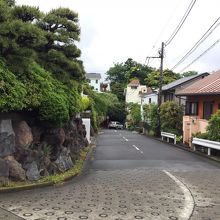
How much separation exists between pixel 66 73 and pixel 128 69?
89.1 meters

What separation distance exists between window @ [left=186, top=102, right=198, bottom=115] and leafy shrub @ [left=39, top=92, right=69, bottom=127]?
2012 centimetres

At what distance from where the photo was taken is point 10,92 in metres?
10.0

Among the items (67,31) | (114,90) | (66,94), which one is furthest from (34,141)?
(114,90)

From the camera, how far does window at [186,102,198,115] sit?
3104 cm

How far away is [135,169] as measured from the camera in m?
15.0

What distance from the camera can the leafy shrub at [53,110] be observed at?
38.3 feet

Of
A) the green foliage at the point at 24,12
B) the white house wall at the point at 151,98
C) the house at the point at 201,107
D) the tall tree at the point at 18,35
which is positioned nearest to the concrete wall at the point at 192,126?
the house at the point at 201,107

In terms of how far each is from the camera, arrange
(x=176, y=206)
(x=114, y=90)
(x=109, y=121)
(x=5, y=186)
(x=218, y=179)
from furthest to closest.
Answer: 1. (x=114, y=90)
2. (x=109, y=121)
3. (x=218, y=179)
4. (x=5, y=186)
5. (x=176, y=206)

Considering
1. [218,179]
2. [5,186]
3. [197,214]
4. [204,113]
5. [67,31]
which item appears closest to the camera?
[197,214]

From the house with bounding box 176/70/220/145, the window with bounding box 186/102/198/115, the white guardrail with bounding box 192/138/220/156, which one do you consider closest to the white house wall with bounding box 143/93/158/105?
the window with bounding box 186/102/198/115

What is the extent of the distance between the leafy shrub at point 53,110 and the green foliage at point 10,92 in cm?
114

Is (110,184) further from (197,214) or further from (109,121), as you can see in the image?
(109,121)

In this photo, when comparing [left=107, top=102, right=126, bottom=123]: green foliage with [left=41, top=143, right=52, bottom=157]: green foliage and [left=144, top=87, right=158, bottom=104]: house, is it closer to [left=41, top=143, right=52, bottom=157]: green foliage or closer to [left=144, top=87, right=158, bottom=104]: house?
[left=144, top=87, right=158, bottom=104]: house

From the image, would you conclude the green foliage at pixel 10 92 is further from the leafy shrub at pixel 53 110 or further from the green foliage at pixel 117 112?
the green foliage at pixel 117 112
